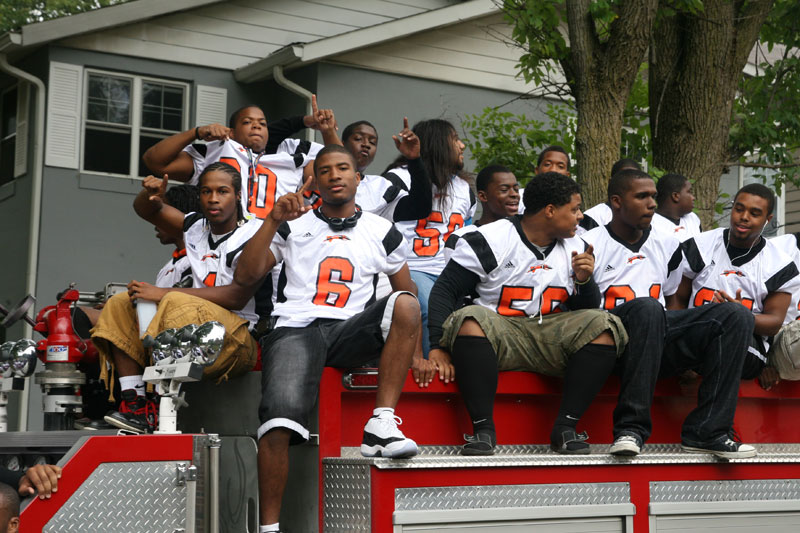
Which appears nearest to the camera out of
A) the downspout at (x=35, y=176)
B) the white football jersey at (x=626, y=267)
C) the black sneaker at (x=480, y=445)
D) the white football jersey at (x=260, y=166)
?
the black sneaker at (x=480, y=445)

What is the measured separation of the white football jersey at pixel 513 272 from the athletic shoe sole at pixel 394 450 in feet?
3.83

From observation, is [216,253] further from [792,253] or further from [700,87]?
[700,87]

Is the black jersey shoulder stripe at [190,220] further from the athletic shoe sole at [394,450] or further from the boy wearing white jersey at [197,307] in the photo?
the athletic shoe sole at [394,450]

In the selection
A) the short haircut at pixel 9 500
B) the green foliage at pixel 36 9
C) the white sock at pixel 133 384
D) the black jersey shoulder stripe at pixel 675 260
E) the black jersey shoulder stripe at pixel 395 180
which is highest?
the green foliage at pixel 36 9

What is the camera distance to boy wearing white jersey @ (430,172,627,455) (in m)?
4.45

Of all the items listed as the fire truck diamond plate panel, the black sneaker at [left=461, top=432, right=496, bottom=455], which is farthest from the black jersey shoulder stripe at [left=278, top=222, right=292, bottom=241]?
the fire truck diamond plate panel

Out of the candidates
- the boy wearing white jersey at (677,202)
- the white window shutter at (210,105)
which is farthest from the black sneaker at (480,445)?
the white window shutter at (210,105)

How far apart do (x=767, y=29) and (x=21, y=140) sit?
8.97m

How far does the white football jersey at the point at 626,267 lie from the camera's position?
5375 millimetres

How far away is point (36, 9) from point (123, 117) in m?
17.5

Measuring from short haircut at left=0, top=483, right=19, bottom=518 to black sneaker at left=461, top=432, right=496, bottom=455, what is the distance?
177 centimetres

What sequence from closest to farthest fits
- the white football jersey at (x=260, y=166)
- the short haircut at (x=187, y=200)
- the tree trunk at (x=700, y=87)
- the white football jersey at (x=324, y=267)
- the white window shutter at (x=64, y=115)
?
the white football jersey at (x=324, y=267) → the white football jersey at (x=260, y=166) → the short haircut at (x=187, y=200) → the tree trunk at (x=700, y=87) → the white window shutter at (x=64, y=115)

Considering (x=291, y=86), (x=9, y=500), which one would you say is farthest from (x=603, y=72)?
(x=9, y=500)

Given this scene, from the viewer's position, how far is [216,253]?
202 inches
